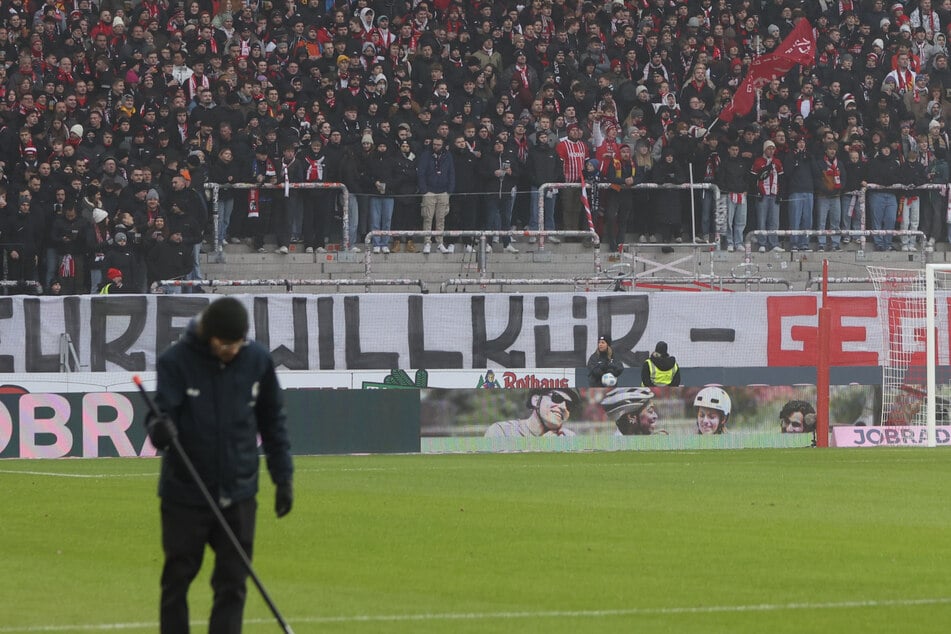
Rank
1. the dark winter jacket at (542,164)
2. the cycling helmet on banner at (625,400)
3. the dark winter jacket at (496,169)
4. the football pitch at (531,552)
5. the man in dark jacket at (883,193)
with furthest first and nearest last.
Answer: the man in dark jacket at (883,193) → the dark winter jacket at (542,164) → the dark winter jacket at (496,169) → the cycling helmet on banner at (625,400) → the football pitch at (531,552)

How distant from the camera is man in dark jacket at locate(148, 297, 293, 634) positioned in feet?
24.6

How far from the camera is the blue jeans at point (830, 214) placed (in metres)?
31.9

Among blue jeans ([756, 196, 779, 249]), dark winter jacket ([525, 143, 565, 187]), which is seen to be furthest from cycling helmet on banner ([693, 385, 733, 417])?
dark winter jacket ([525, 143, 565, 187])

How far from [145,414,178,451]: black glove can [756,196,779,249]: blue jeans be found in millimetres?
25298

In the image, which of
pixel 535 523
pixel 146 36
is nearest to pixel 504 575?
pixel 535 523

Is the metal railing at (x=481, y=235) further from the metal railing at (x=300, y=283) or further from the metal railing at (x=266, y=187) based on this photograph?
the metal railing at (x=266, y=187)

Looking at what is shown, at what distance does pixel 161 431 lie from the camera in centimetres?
722

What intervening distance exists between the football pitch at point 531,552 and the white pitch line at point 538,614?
0.02 m

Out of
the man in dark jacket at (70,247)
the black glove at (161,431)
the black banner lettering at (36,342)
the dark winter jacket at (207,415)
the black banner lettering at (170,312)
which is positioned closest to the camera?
the black glove at (161,431)

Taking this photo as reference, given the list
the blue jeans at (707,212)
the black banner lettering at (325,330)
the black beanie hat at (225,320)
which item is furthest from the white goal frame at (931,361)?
the black beanie hat at (225,320)

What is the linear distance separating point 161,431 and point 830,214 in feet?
86.0

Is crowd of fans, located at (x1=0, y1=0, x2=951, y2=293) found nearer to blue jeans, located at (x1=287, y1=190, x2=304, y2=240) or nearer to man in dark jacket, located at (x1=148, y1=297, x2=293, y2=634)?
blue jeans, located at (x1=287, y1=190, x2=304, y2=240)

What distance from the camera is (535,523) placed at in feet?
50.5

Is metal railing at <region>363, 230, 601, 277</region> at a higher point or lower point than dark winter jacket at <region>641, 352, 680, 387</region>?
higher
